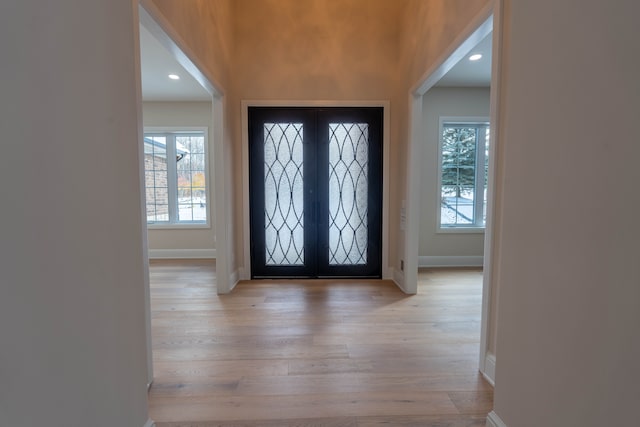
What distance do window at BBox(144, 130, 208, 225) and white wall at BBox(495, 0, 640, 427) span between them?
16.2 ft

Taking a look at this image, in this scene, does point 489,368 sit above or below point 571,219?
below

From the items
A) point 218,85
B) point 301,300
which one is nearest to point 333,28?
point 218,85

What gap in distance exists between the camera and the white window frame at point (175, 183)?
5.06 metres

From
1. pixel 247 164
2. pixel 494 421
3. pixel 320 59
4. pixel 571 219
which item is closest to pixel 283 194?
pixel 247 164

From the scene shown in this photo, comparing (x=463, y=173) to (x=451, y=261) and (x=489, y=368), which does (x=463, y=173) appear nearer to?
(x=451, y=261)

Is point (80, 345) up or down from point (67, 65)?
down

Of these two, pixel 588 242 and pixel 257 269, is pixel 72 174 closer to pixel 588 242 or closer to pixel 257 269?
pixel 588 242

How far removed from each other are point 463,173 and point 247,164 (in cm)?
342

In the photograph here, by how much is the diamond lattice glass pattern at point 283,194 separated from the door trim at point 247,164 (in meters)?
0.24

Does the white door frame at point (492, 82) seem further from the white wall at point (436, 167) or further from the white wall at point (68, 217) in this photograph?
the white wall at point (68, 217)

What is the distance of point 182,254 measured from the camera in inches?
203

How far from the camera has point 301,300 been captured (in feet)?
10.2

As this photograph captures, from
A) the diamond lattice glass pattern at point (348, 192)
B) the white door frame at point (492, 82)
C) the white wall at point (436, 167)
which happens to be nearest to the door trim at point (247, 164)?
the diamond lattice glass pattern at point (348, 192)

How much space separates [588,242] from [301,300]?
259 cm
